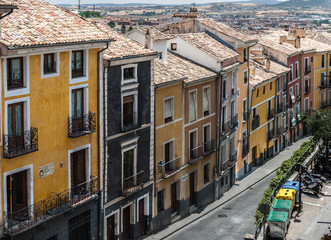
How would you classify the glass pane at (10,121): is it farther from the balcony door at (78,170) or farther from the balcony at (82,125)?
the balcony door at (78,170)

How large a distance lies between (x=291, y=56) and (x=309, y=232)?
36213mm

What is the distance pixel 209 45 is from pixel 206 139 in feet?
27.4

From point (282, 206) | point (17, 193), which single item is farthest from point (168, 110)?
point (17, 193)

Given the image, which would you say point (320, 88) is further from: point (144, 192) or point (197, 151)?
point (144, 192)

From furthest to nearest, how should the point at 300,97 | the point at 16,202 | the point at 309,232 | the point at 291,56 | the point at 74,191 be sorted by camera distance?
the point at 300,97 → the point at 291,56 → the point at 309,232 → the point at 74,191 → the point at 16,202

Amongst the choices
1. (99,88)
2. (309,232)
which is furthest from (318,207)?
(99,88)

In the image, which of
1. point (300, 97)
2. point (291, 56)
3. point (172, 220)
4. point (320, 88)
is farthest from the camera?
point (320, 88)

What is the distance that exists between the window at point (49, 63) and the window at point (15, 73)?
1.56 metres

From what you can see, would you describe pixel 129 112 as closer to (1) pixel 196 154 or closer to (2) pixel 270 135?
(1) pixel 196 154

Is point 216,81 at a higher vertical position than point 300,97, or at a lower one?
higher

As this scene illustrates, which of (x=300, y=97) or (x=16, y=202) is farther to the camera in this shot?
(x=300, y=97)

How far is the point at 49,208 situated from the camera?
30.0 metres

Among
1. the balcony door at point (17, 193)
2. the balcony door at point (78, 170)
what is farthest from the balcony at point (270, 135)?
the balcony door at point (17, 193)

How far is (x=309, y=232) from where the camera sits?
40.7 meters
